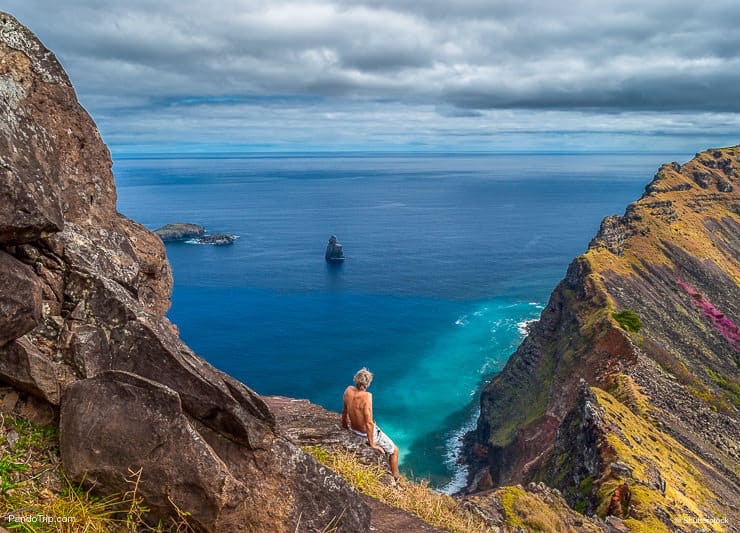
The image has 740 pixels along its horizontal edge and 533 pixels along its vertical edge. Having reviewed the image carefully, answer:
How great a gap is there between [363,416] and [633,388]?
5273cm

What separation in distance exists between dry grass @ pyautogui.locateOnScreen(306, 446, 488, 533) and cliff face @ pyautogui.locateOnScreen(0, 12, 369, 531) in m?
2.86

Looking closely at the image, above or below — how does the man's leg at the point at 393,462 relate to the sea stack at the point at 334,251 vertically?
above

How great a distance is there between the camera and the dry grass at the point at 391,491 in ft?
54.3

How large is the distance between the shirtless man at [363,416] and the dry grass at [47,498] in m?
8.21

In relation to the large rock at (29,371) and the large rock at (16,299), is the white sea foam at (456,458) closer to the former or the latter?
the large rock at (29,371)

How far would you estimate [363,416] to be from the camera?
62.4 feet

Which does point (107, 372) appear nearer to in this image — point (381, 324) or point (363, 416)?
point (363, 416)

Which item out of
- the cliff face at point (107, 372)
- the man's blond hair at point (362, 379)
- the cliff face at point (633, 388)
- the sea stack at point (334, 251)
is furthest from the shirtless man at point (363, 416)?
the sea stack at point (334, 251)

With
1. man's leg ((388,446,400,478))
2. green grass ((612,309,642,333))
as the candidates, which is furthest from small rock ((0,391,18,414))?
green grass ((612,309,642,333))

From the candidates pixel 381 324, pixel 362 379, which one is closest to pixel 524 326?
pixel 381 324

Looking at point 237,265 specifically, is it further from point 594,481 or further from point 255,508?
point 255,508

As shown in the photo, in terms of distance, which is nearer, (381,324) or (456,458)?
(456,458)

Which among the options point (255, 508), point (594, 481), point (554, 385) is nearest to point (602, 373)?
point (554, 385)

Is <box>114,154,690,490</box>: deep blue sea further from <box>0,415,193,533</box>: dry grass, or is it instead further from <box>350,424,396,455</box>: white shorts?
<box>0,415,193,533</box>: dry grass
